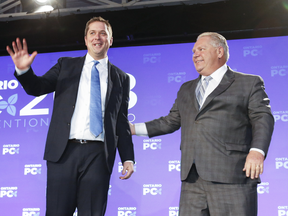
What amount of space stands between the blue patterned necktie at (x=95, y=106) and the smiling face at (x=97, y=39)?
0.38 feet

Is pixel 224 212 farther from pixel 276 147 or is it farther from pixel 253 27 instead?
pixel 253 27

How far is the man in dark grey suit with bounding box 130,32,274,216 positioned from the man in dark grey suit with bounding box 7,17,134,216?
1.58 feet

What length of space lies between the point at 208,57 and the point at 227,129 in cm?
54

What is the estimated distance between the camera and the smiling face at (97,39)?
235 centimetres

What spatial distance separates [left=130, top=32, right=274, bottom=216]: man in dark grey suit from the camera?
6.50 feet

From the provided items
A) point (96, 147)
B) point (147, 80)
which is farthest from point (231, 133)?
point (147, 80)

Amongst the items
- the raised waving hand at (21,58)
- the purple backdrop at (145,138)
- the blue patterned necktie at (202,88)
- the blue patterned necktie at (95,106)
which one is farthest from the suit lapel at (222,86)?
the purple backdrop at (145,138)

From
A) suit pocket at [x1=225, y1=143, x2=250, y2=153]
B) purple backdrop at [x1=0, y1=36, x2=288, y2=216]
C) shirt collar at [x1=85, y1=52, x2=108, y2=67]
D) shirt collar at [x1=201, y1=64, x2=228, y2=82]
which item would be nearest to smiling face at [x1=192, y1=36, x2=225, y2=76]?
shirt collar at [x1=201, y1=64, x2=228, y2=82]

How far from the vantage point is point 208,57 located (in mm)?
2318

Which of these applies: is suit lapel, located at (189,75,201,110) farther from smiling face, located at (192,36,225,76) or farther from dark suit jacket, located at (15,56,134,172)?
dark suit jacket, located at (15,56,134,172)

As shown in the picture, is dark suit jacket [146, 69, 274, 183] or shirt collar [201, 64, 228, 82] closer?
dark suit jacket [146, 69, 274, 183]

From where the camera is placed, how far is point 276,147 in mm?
4098

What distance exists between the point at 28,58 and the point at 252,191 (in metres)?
1.57

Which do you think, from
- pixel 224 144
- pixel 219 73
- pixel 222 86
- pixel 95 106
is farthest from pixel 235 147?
pixel 95 106
